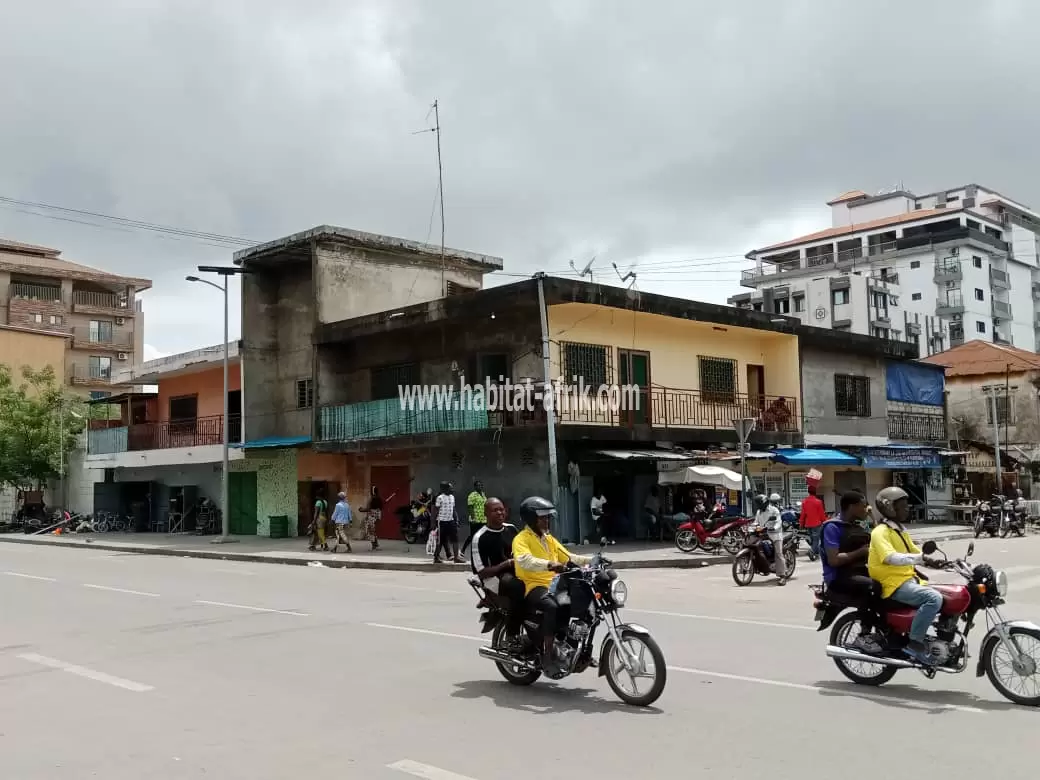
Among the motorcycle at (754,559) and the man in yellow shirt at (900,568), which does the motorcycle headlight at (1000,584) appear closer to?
the man in yellow shirt at (900,568)

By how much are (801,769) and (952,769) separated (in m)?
0.80

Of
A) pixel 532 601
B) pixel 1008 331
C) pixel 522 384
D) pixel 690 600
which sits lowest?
pixel 690 600

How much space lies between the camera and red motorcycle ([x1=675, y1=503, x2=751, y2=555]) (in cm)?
2042

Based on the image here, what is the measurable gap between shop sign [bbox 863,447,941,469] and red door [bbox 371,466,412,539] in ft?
44.8

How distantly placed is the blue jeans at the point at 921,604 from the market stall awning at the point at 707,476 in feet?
49.6

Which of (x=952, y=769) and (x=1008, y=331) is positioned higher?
(x=1008, y=331)

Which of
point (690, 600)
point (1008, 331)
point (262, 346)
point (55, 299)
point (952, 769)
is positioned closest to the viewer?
point (952, 769)

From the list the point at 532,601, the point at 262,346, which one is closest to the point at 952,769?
the point at 532,601

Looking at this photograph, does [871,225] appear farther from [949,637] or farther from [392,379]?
[949,637]

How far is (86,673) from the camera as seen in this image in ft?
27.5

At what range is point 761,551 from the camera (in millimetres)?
16297

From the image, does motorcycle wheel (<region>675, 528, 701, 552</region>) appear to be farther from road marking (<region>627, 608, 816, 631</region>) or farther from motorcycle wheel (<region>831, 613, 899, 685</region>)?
motorcycle wheel (<region>831, 613, 899, 685</region>)

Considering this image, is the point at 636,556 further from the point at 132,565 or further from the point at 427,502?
the point at 132,565

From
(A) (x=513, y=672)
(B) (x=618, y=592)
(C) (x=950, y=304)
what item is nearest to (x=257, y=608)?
(A) (x=513, y=672)
